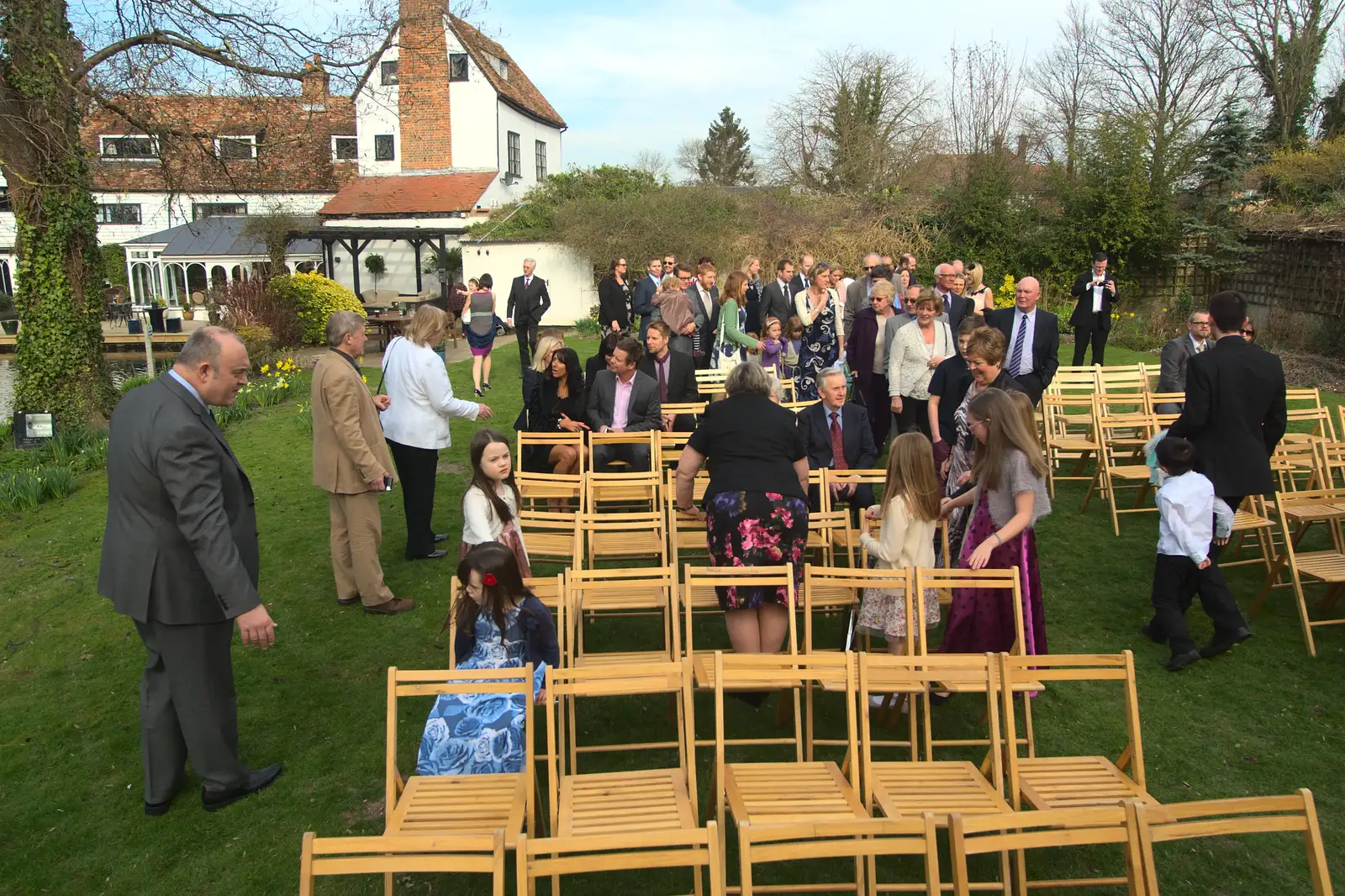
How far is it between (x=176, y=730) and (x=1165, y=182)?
21692 millimetres

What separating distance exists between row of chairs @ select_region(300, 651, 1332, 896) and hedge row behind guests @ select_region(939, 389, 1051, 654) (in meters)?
0.65

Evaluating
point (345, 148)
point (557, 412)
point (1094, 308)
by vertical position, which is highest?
point (345, 148)

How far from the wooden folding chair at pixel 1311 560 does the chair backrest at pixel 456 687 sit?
452 cm

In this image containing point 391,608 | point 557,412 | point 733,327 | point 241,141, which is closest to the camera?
point 391,608

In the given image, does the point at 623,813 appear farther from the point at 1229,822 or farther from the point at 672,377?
the point at 672,377

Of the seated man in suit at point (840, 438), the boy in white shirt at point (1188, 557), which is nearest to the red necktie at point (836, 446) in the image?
the seated man in suit at point (840, 438)

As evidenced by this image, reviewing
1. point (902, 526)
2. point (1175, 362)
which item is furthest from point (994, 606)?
point (1175, 362)

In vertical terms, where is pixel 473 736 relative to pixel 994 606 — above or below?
below

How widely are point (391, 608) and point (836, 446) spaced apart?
3.19 metres

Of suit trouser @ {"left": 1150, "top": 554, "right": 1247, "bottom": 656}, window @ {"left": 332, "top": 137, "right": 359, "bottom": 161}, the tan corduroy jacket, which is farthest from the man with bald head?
window @ {"left": 332, "top": 137, "right": 359, "bottom": 161}

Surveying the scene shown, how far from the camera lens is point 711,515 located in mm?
4496

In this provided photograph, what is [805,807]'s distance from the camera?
305cm

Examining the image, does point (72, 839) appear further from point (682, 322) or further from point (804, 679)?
point (682, 322)

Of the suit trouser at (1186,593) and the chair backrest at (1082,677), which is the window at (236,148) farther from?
the chair backrest at (1082,677)
